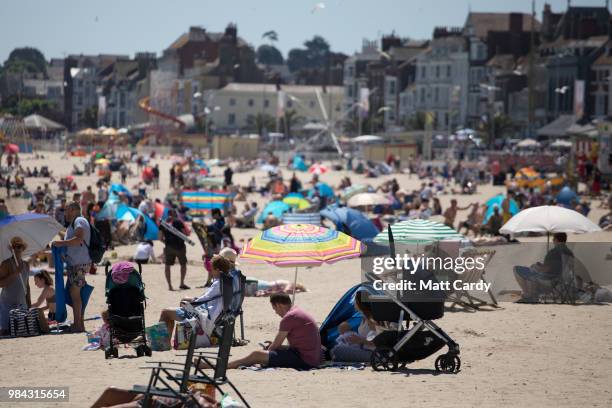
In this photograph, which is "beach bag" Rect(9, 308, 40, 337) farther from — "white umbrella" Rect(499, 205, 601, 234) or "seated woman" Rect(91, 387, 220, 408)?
"white umbrella" Rect(499, 205, 601, 234)

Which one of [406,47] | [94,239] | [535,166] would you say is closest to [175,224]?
[94,239]

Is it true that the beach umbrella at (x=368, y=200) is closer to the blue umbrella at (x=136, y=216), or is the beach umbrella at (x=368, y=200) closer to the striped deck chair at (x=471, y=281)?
the blue umbrella at (x=136, y=216)

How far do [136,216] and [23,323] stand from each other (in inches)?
445

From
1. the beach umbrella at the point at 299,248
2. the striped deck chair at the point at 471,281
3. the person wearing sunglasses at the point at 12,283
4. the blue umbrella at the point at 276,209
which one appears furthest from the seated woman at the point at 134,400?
the blue umbrella at the point at 276,209

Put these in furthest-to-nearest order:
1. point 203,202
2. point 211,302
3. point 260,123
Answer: point 260,123, point 203,202, point 211,302

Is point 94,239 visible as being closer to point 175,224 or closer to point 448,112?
point 175,224

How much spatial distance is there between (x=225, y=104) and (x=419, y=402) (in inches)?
3859

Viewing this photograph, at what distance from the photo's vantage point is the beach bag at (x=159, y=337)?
10227mm

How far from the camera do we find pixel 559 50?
72.6 m

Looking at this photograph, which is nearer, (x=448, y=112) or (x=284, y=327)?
(x=284, y=327)

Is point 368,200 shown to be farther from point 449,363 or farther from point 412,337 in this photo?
point 449,363

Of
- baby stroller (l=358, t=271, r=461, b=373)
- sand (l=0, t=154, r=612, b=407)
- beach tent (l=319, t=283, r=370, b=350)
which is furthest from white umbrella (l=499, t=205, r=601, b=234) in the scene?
baby stroller (l=358, t=271, r=461, b=373)

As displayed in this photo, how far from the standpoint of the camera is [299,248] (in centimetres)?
1152

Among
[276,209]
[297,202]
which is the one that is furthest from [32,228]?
[297,202]
